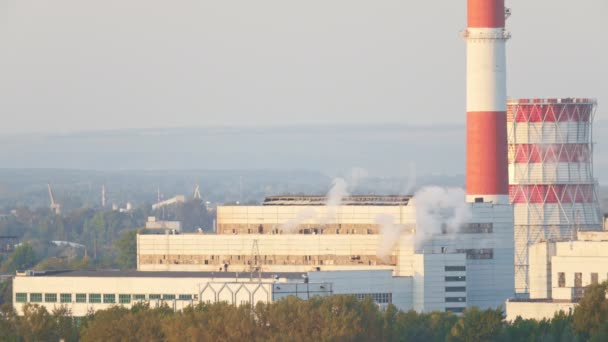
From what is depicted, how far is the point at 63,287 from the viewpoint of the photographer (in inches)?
6900

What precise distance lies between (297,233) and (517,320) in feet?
151

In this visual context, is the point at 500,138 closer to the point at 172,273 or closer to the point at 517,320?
the point at 172,273

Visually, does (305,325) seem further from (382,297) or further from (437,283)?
(437,283)

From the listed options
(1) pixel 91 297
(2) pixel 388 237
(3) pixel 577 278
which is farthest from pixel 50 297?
(3) pixel 577 278

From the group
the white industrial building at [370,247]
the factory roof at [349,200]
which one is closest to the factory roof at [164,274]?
the white industrial building at [370,247]

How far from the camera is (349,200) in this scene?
7470 inches

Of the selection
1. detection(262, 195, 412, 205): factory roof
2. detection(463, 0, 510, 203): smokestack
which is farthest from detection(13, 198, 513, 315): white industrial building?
detection(463, 0, 510, 203): smokestack

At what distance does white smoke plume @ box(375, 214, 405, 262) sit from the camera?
179500 millimetres

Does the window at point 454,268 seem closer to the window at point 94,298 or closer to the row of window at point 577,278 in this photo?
the row of window at point 577,278

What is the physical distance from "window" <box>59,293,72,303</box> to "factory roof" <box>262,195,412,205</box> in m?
24.9

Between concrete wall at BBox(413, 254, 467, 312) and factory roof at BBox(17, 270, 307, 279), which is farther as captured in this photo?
concrete wall at BBox(413, 254, 467, 312)

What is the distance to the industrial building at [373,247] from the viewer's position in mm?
170000

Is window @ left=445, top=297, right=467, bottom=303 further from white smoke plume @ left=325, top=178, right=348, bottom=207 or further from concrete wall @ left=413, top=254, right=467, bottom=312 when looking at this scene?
white smoke plume @ left=325, top=178, right=348, bottom=207

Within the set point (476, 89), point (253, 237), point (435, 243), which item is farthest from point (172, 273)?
point (476, 89)
